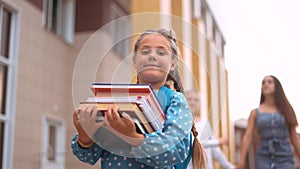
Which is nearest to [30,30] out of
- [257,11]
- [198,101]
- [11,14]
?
[11,14]

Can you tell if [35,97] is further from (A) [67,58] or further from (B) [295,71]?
(B) [295,71]

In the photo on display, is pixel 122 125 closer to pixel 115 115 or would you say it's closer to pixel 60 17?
pixel 115 115

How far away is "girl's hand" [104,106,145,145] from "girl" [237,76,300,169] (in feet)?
6.52

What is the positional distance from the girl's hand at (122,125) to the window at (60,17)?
4798 millimetres

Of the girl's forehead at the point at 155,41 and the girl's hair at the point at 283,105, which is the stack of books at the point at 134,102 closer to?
the girl's forehead at the point at 155,41

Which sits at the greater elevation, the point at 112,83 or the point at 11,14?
the point at 11,14

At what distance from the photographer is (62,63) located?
602 centimetres

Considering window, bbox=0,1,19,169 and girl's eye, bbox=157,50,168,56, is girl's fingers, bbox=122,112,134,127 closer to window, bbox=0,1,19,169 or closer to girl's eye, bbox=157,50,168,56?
girl's eye, bbox=157,50,168,56

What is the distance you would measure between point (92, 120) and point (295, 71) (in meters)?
3.12

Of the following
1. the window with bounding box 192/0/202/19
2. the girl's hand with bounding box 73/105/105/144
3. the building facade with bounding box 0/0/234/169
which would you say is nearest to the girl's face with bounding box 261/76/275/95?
the building facade with bounding box 0/0/234/169

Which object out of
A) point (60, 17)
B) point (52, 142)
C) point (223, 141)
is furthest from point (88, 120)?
point (60, 17)

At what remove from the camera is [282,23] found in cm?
409

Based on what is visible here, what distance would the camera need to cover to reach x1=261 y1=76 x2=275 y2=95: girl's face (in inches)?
118

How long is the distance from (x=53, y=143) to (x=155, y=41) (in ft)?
16.5
